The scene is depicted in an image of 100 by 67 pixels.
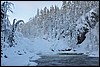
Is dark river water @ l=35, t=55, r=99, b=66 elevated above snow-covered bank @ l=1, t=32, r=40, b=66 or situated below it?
below

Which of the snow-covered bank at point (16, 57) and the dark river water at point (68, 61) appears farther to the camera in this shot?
the dark river water at point (68, 61)

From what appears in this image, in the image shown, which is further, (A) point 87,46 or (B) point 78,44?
(B) point 78,44

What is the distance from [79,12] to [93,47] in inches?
902

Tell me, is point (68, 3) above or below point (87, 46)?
above

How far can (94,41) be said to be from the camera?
152 ft

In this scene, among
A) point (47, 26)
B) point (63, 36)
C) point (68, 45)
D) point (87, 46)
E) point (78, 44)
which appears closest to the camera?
point (87, 46)

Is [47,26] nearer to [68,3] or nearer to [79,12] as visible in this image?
[68,3]

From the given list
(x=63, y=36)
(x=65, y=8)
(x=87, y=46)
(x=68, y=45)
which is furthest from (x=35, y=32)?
(x=87, y=46)

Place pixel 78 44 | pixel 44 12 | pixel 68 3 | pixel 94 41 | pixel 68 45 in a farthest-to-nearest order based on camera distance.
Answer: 1. pixel 44 12
2. pixel 68 3
3. pixel 68 45
4. pixel 78 44
5. pixel 94 41

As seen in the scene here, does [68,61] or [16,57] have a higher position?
[16,57]

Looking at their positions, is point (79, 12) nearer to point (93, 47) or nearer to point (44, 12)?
point (93, 47)

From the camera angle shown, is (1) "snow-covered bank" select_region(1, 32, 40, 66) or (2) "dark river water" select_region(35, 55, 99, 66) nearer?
(1) "snow-covered bank" select_region(1, 32, 40, 66)

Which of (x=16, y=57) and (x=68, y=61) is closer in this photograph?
(x=68, y=61)

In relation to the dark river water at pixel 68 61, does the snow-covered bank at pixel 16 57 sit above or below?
above
